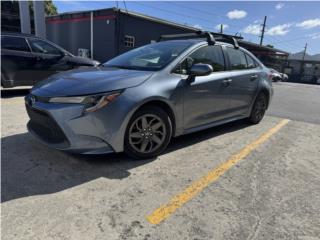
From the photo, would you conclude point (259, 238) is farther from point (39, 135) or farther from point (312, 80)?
point (312, 80)

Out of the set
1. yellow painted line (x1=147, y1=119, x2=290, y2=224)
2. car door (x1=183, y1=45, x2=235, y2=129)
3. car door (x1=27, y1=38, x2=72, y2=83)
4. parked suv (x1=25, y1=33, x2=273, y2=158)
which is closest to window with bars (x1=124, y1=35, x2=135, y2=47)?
car door (x1=27, y1=38, x2=72, y2=83)

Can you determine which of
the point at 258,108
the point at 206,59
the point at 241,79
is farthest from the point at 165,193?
the point at 258,108

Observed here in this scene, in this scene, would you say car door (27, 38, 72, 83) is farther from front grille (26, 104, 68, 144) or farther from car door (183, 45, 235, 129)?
car door (183, 45, 235, 129)

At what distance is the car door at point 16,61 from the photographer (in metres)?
7.14

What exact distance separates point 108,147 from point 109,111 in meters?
0.42

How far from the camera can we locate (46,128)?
335 centimetres

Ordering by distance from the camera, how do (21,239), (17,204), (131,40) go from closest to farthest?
(21,239), (17,204), (131,40)

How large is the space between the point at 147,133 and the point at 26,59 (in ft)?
17.3

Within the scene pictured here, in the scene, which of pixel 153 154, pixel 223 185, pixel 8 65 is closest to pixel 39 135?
pixel 153 154

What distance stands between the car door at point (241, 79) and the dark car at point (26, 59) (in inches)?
194

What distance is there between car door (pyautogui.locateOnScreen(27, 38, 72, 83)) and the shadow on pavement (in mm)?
3855

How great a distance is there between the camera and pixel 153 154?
149 inches

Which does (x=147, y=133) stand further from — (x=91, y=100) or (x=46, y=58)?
(x=46, y=58)

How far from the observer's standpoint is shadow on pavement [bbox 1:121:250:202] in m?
2.90
